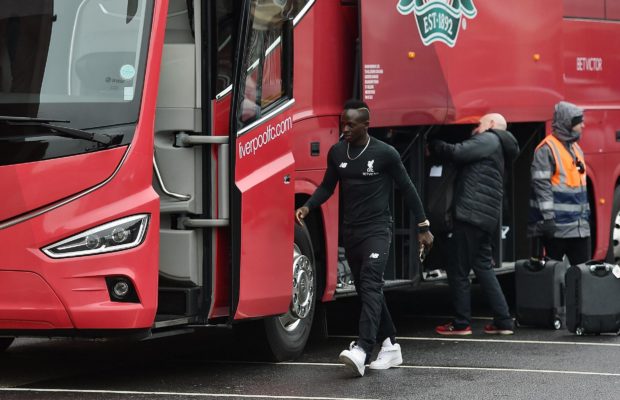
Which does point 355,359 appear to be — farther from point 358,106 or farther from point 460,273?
point 460,273

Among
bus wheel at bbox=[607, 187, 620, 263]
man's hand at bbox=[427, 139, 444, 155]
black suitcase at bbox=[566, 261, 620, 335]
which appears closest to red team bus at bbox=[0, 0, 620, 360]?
man's hand at bbox=[427, 139, 444, 155]

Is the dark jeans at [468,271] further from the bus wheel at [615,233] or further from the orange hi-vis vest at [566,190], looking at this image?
the bus wheel at [615,233]

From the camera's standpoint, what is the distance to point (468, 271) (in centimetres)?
1131

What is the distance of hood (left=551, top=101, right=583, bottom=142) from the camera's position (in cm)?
1178

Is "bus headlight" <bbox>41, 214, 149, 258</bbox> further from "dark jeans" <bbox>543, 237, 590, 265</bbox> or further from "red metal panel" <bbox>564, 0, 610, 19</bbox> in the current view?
"red metal panel" <bbox>564, 0, 610, 19</bbox>

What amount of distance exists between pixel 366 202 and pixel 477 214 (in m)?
2.08

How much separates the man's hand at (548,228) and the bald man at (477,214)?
0.60m

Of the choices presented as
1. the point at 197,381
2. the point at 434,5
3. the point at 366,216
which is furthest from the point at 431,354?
the point at 434,5

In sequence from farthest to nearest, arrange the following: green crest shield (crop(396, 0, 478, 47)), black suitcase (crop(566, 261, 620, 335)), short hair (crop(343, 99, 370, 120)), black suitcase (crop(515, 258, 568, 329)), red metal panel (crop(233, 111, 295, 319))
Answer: black suitcase (crop(515, 258, 568, 329)), black suitcase (crop(566, 261, 620, 335)), green crest shield (crop(396, 0, 478, 47)), short hair (crop(343, 99, 370, 120)), red metal panel (crop(233, 111, 295, 319))

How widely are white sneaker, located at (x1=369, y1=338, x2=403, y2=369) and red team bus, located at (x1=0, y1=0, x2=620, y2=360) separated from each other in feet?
2.03

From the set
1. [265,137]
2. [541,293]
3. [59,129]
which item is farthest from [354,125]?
[541,293]

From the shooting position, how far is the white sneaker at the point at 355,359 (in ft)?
29.3

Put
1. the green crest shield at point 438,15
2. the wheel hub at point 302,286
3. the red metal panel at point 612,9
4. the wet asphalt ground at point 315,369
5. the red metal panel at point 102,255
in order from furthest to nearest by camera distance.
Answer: the red metal panel at point 612,9 → the green crest shield at point 438,15 → the wheel hub at point 302,286 → the wet asphalt ground at point 315,369 → the red metal panel at point 102,255

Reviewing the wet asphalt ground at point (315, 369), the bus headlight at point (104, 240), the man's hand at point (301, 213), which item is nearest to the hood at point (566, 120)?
the wet asphalt ground at point (315, 369)
